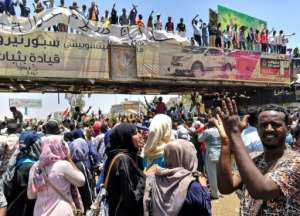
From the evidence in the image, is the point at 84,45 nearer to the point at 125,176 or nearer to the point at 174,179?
the point at 125,176

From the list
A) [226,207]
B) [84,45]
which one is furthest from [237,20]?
[226,207]

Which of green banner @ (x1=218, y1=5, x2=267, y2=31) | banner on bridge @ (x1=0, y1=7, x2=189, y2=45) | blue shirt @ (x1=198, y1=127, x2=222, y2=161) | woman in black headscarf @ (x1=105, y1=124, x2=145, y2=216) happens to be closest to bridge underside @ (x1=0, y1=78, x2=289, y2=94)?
banner on bridge @ (x1=0, y1=7, x2=189, y2=45)

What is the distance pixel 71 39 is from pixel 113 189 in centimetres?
1329

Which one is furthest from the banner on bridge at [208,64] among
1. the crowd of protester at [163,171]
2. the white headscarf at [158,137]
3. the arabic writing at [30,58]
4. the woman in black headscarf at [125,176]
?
the woman in black headscarf at [125,176]

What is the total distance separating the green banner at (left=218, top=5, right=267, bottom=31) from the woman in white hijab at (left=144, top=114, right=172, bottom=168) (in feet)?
62.1

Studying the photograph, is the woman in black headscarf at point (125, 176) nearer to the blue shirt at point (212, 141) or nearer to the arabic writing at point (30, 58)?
the blue shirt at point (212, 141)

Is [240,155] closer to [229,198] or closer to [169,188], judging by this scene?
[169,188]

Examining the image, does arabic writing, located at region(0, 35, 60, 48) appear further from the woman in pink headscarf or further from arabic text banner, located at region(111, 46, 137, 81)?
the woman in pink headscarf

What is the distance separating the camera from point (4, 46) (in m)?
15.4

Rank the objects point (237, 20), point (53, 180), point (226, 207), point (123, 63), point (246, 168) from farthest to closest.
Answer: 1. point (237, 20)
2. point (123, 63)
3. point (226, 207)
4. point (53, 180)
5. point (246, 168)

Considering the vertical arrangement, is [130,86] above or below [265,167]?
above

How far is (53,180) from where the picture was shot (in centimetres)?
395

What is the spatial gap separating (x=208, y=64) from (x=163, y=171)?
53.6 feet

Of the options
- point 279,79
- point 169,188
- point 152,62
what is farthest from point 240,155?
point 279,79
